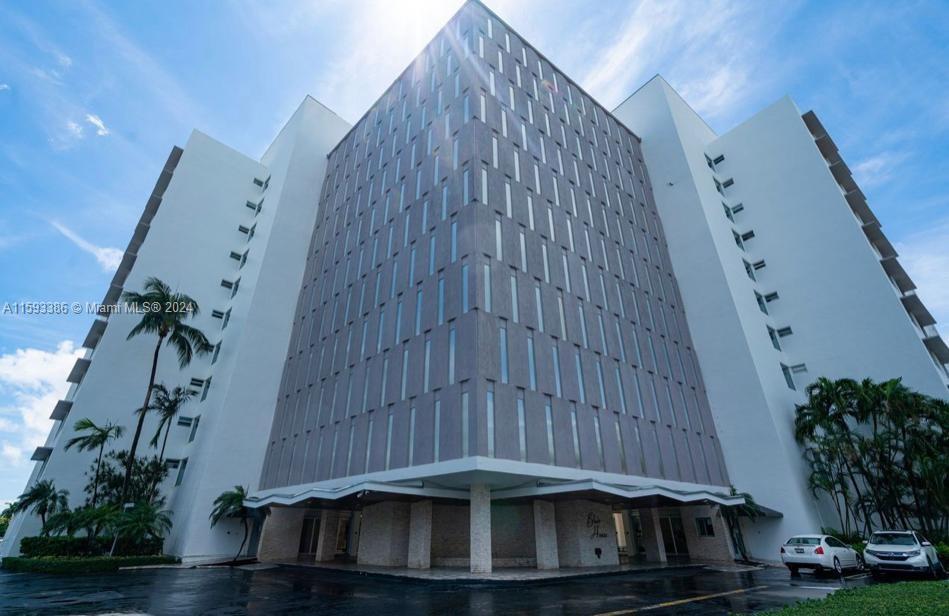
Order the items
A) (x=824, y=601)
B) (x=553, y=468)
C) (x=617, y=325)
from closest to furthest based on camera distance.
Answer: (x=824, y=601), (x=553, y=468), (x=617, y=325)

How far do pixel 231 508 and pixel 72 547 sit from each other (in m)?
7.76

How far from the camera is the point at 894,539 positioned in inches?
694

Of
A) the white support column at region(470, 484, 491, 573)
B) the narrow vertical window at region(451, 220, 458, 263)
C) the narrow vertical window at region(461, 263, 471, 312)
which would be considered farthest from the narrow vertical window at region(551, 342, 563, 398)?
the narrow vertical window at region(451, 220, 458, 263)

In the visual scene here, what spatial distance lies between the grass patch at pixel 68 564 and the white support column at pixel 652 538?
2883 cm

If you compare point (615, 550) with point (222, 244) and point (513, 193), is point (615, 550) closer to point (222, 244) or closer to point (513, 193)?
point (513, 193)

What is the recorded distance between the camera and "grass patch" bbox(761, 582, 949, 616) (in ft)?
26.8

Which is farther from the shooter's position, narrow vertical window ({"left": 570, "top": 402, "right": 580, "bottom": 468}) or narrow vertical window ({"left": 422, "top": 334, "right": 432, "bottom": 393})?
narrow vertical window ({"left": 422, "top": 334, "right": 432, "bottom": 393})

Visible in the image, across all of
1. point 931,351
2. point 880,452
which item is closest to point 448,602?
point 880,452

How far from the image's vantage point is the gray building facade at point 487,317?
20734mm

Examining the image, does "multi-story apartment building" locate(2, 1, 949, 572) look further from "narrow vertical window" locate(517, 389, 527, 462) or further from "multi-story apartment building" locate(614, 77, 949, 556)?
"narrow vertical window" locate(517, 389, 527, 462)

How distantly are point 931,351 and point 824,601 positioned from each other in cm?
3619

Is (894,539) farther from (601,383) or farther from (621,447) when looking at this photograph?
(601,383)

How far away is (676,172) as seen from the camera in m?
40.5

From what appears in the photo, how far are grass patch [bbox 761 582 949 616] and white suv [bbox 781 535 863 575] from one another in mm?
6736
